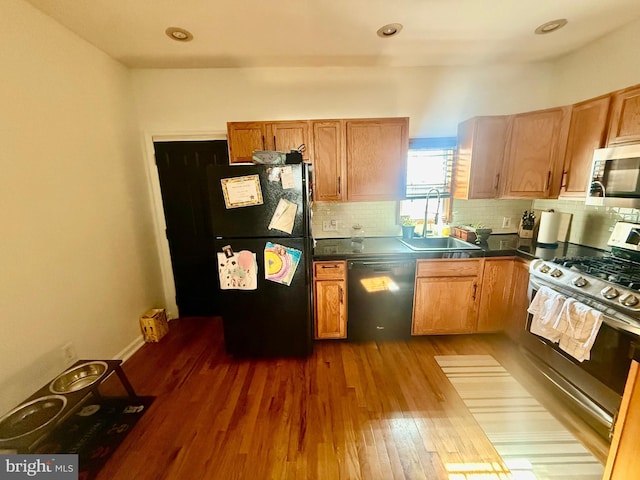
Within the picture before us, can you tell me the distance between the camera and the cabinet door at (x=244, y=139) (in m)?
2.34

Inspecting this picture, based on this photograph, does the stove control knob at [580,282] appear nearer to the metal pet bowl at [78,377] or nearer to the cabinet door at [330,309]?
the cabinet door at [330,309]

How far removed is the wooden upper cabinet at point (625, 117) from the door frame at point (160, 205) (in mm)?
3178

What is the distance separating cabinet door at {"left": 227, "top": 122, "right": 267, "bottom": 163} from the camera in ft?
7.69

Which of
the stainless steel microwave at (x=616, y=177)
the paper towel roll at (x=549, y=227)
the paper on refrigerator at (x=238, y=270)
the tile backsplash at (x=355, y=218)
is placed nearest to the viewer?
the stainless steel microwave at (x=616, y=177)

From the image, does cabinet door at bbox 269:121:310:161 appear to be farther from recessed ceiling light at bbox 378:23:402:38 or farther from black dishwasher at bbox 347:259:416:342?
black dishwasher at bbox 347:259:416:342

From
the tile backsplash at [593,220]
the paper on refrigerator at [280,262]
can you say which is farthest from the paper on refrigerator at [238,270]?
the tile backsplash at [593,220]

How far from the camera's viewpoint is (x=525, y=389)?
1.88m

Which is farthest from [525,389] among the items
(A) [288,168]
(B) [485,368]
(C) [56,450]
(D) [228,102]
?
(D) [228,102]

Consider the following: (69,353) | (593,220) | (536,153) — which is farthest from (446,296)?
(69,353)

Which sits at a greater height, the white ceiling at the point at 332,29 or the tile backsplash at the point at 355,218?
Answer: the white ceiling at the point at 332,29

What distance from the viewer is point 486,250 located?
7.33ft

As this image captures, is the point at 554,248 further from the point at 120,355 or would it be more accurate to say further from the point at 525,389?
the point at 120,355

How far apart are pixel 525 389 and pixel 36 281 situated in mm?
3506

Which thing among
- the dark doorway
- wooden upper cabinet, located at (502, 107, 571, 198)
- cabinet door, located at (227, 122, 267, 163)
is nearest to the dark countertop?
wooden upper cabinet, located at (502, 107, 571, 198)
